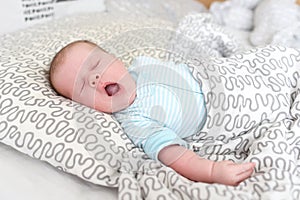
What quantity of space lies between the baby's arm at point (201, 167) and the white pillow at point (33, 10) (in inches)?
36.0

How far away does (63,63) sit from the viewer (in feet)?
3.19

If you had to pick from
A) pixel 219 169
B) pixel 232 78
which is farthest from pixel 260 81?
pixel 219 169

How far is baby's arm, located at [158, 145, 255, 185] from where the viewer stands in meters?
0.77

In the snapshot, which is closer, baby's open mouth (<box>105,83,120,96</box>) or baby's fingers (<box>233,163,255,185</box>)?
baby's fingers (<box>233,163,255,185</box>)

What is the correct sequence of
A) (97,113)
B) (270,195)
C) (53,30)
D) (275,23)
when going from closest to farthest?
(270,195) → (97,113) → (53,30) → (275,23)

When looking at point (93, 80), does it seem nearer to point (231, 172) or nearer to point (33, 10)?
point (231, 172)

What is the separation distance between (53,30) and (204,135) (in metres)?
0.76

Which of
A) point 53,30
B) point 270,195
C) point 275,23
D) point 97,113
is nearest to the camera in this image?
point 270,195

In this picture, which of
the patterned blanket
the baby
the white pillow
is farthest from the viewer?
the white pillow

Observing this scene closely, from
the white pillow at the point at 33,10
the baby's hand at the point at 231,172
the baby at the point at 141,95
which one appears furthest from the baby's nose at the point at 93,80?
the white pillow at the point at 33,10

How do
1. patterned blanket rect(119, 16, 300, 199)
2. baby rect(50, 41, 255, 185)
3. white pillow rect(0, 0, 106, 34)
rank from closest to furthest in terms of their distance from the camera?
1. patterned blanket rect(119, 16, 300, 199)
2. baby rect(50, 41, 255, 185)
3. white pillow rect(0, 0, 106, 34)

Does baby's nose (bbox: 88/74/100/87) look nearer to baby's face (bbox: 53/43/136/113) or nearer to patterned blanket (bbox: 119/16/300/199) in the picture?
baby's face (bbox: 53/43/136/113)

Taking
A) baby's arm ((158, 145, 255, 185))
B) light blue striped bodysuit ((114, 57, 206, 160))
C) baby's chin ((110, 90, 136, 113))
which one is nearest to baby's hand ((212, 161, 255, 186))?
baby's arm ((158, 145, 255, 185))

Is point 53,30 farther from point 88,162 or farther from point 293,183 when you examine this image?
point 293,183
